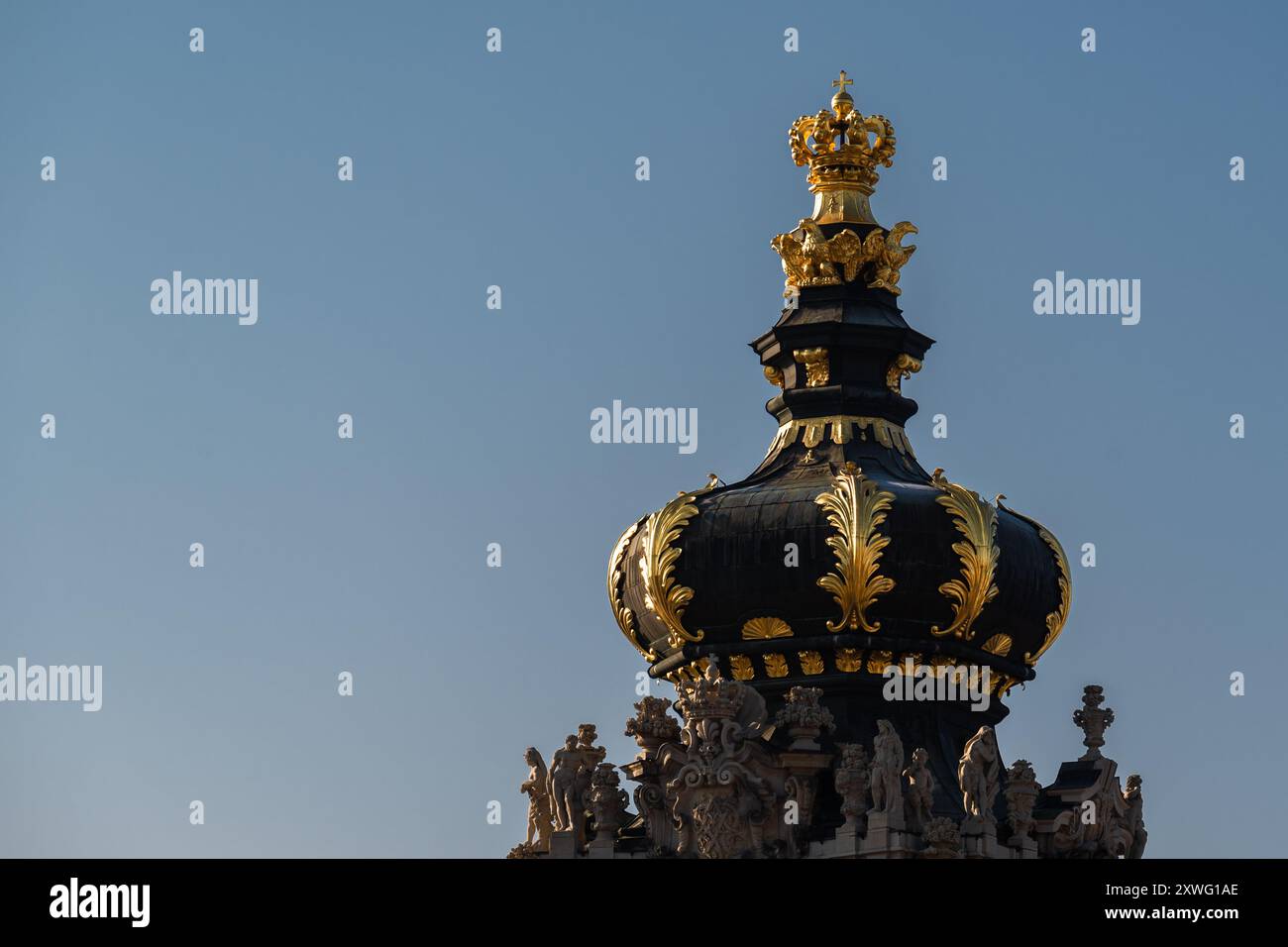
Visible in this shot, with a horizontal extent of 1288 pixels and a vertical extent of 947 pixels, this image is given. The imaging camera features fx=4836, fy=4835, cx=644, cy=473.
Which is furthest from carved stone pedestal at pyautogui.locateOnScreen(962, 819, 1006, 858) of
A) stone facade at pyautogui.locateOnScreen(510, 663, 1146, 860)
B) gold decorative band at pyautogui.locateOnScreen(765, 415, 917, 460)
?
gold decorative band at pyautogui.locateOnScreen(765, 415, 917, 460)

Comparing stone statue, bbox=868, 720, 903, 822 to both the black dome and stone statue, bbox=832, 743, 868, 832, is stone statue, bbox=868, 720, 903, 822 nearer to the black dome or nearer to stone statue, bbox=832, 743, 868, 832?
stone statue, bbox=832, 743, 868, 832

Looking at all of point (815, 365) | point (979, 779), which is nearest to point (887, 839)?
point (979, 779)

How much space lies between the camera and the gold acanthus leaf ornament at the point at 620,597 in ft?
370

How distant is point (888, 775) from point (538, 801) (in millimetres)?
9187

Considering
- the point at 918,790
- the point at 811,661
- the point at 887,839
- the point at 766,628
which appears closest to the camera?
the point at 887,839

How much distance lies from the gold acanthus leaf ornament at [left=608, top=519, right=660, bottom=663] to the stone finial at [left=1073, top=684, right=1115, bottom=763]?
33.3ft

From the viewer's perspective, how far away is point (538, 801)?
110 m

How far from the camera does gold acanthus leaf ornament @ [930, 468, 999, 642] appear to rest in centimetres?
10956

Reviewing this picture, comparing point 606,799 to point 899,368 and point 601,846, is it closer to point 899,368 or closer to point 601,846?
point 601,846

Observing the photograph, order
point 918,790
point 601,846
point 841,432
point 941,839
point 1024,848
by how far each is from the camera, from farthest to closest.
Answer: point 841,432 < point 601,846 < point 1024,848 < point 918,790 < point 941,839

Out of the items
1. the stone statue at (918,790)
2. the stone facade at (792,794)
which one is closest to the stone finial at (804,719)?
the stone facade at (792,794)

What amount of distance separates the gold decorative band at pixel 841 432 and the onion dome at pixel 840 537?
0.11 ft
